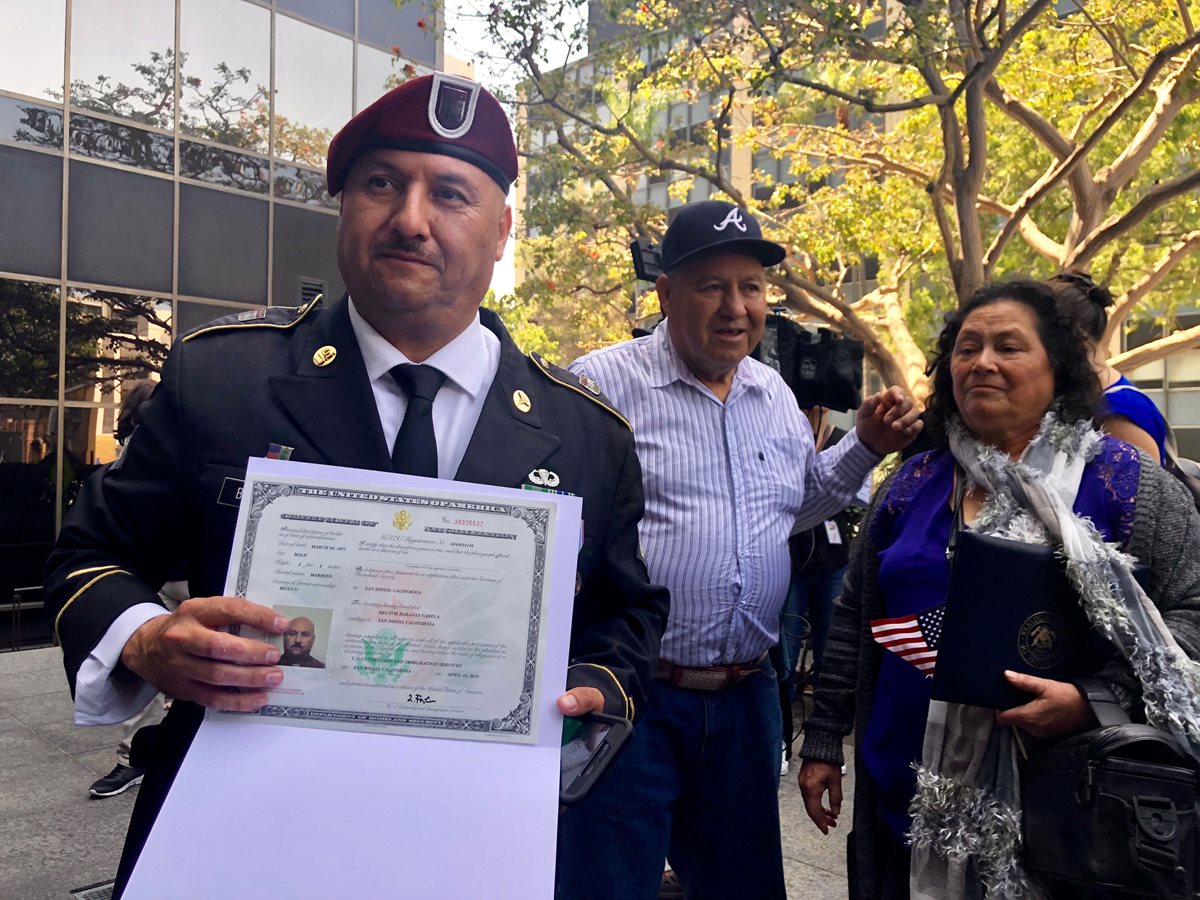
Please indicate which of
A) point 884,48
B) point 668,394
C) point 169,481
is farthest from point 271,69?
point 169,481

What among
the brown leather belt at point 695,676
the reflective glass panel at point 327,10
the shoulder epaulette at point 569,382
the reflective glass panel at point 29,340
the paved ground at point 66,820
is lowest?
the paved ground at point 66,820

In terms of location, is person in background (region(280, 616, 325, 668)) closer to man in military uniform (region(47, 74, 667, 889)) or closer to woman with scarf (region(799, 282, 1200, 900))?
man in military uniform (region(47, 74, 667, 889))

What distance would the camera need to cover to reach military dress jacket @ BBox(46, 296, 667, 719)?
1504mm

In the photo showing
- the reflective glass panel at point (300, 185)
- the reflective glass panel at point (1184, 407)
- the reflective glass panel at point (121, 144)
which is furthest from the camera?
the reflective glass panel at point (1184, 407)

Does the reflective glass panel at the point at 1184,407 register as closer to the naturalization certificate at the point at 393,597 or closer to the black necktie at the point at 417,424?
the black necktie at the point at 417,424

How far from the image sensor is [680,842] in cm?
277

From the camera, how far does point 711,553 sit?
8.94 feet

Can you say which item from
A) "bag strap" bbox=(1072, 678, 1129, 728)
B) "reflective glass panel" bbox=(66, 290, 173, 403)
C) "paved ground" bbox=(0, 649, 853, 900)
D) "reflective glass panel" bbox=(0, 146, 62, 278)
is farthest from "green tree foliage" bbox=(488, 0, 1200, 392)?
"bag strap" bbox=(1072, 678, 1129, 728)

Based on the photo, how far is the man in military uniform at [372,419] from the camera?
1497 mm

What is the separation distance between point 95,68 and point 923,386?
10060 millimetres

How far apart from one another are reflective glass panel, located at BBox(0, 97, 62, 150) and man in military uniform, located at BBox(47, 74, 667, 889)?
36.8 feet

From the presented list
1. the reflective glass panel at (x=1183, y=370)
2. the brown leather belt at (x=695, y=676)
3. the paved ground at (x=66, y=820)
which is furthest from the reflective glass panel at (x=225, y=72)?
the reflective glass panel at (x=1183, y=370)

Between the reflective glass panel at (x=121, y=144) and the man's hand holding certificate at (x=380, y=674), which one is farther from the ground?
the reflective glass panel at (x=121, y=144)

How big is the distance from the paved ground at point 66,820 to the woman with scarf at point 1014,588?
74.4 inches
